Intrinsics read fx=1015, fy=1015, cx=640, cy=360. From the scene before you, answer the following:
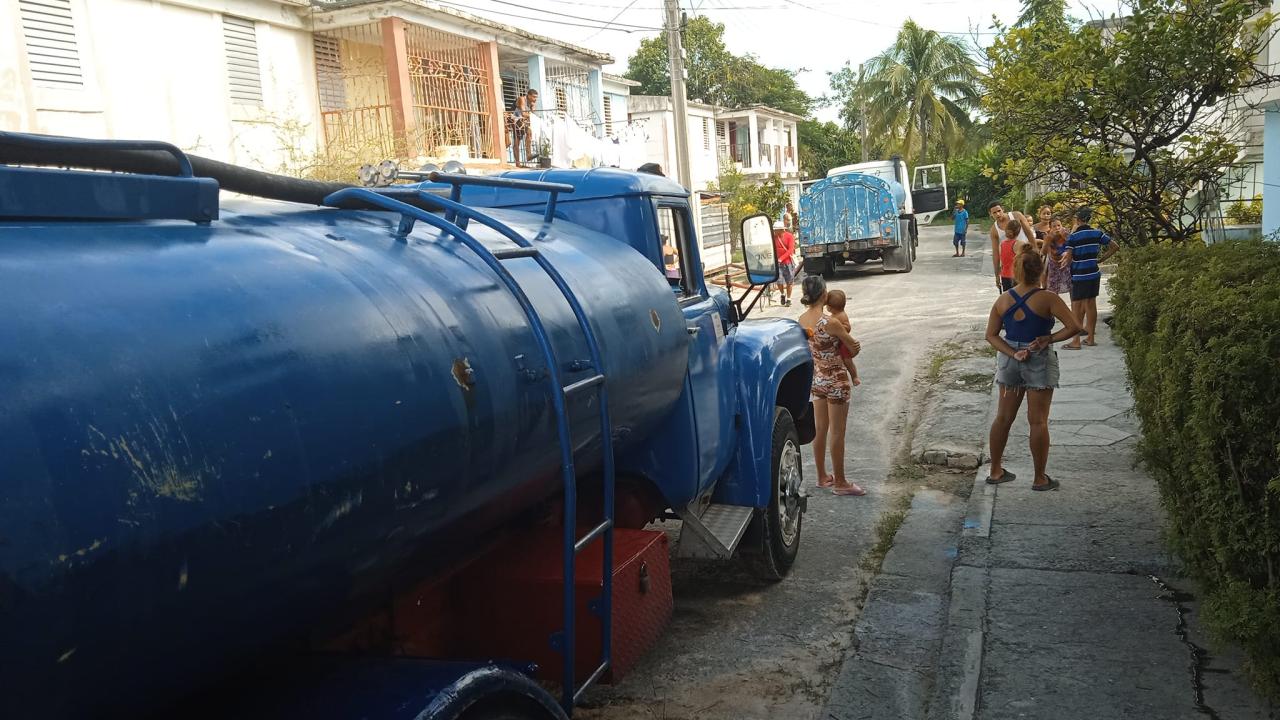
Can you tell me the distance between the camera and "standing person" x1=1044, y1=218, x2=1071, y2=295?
42.7ft

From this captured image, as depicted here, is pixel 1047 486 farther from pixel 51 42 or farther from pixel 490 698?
pixel 51 42

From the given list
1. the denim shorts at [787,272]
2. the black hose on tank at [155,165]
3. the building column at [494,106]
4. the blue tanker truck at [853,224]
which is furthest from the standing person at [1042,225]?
the black hose on tank at [155,165]

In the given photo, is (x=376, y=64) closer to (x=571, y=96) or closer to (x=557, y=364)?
(x=571, y=96)

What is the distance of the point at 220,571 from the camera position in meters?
1.82

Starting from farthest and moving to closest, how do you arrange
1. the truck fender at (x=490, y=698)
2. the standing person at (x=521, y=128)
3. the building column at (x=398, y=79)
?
the standing person at (x=521, y=128) < the building column at (x=398, y=79) < the truck fender at (x=490, y=698)

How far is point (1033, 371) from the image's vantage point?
22.0 feet

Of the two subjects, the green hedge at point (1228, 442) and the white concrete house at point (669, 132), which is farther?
the white concrete house at point (669, 132)

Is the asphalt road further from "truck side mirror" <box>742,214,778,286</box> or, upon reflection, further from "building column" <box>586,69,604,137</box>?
"building column" <box>586,69,604,137</box>

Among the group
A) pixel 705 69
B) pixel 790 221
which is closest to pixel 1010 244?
pixel 790 221

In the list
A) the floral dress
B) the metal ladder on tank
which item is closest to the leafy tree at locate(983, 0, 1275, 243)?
the floral dress

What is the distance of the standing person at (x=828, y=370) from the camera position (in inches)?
276

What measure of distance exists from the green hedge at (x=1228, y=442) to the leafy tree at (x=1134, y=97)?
2.70m

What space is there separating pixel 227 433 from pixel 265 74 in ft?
50.6

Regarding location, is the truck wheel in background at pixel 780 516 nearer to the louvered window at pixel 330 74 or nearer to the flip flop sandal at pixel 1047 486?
the flip flop sandal at pixel 1047 486
